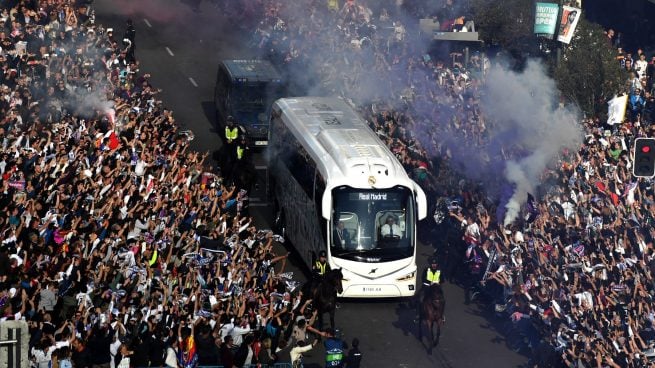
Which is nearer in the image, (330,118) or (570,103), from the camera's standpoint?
(330,118)

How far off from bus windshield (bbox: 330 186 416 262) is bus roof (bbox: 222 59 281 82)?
11704 millimetres

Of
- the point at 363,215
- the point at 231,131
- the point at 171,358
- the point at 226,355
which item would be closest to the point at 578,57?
the point at 231,131

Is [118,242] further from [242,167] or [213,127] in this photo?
[213,127]

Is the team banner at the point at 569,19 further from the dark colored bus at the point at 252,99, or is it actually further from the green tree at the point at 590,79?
the dark colored bus at the point at 252,99

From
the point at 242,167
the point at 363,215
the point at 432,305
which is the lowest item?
the point at 432,305

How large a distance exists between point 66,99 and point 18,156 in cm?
668

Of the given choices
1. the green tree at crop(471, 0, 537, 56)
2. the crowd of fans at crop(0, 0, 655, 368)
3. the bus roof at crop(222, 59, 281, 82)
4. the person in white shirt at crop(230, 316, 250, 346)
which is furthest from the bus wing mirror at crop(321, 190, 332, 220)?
the green tree at crop(471, 0, 537, 56)

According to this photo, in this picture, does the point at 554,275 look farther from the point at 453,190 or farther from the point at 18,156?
the point at 18,156

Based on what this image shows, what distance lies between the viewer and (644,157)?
27094mm

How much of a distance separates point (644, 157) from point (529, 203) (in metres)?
5.13

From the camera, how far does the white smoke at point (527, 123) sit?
112 feet

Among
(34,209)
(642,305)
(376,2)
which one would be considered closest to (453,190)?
(642,305)

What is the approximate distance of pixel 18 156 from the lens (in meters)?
29.0

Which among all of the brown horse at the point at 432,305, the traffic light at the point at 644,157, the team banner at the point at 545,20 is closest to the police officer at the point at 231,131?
the team banner at the point at 545,20
